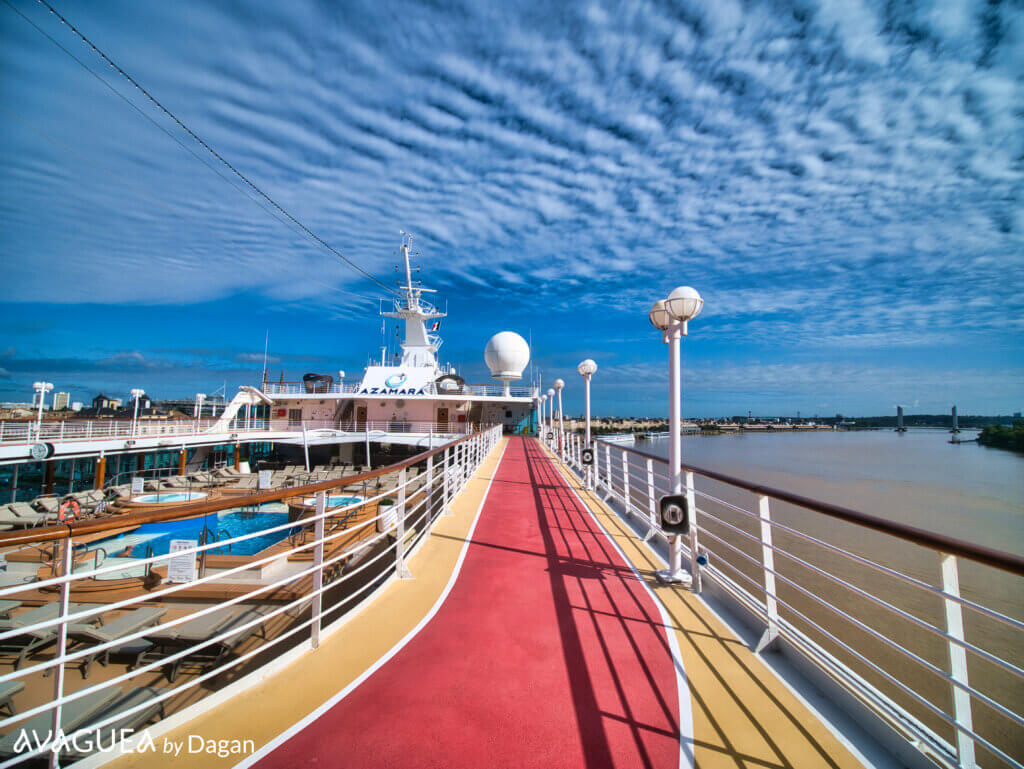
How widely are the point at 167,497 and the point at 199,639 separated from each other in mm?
11618

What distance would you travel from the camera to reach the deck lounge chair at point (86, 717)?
7.38 feet

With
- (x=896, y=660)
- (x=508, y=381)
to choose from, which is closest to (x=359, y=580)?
(x=896, y=660)

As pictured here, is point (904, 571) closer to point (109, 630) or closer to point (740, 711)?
point (740, 711)

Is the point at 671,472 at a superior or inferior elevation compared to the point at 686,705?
superior

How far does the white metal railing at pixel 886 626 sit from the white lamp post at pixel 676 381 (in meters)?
0.11

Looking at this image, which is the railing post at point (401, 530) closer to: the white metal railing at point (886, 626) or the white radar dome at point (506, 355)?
the white metal railing at point (886, 626)

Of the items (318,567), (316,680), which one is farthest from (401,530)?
(316,680)

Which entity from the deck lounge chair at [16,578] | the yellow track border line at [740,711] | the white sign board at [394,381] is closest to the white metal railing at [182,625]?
the deck lounge chair at [16,578]

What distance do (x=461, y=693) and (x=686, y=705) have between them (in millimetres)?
1053

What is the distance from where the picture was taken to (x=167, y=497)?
13000mm

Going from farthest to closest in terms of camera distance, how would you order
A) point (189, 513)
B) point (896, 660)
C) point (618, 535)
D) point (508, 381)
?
point (508, 381), point (896, 660), point (618, 535), point (189, 513)

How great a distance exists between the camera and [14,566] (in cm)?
718

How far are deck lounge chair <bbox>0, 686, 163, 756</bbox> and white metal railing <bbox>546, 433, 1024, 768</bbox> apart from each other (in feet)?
11.1

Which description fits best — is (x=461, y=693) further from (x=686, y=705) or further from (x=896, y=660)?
(x=896, y=660)
